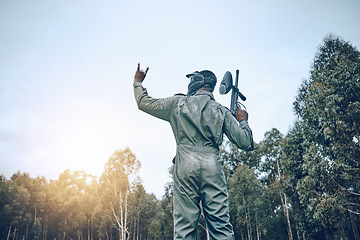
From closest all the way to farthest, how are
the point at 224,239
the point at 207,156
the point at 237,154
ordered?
the point at 224,239 < the point at 207,156 < the point at 237,154

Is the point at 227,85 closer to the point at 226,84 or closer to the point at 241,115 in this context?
the point at 226,84

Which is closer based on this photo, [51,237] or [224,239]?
[224,239]

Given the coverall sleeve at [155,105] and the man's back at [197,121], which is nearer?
the man's back at [197,121]

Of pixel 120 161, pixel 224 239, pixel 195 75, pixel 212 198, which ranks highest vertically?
pixel 120 161

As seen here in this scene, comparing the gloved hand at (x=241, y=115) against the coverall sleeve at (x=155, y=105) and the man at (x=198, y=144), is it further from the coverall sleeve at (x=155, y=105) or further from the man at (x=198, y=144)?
the coverall sleeve at (x=155, y=105)

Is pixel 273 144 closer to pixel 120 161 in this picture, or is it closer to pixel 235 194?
pixel 235 194

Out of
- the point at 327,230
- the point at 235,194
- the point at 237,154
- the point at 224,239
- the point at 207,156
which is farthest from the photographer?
the point at 237,154

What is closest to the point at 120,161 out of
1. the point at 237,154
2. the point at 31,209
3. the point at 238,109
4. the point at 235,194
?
the point at 235,194

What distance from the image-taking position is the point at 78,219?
40.9m

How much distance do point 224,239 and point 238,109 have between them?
1.49 m

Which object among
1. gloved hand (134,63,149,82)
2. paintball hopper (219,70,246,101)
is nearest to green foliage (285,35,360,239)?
paintball hopper (219,70,246,101)

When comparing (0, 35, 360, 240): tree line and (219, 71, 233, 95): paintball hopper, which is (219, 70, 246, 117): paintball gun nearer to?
(219, 71, 233, 95): paintball hopper

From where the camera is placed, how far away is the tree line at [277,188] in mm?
16344

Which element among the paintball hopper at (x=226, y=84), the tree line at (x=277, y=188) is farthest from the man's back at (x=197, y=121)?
the tree line at (x=277, y=188)
